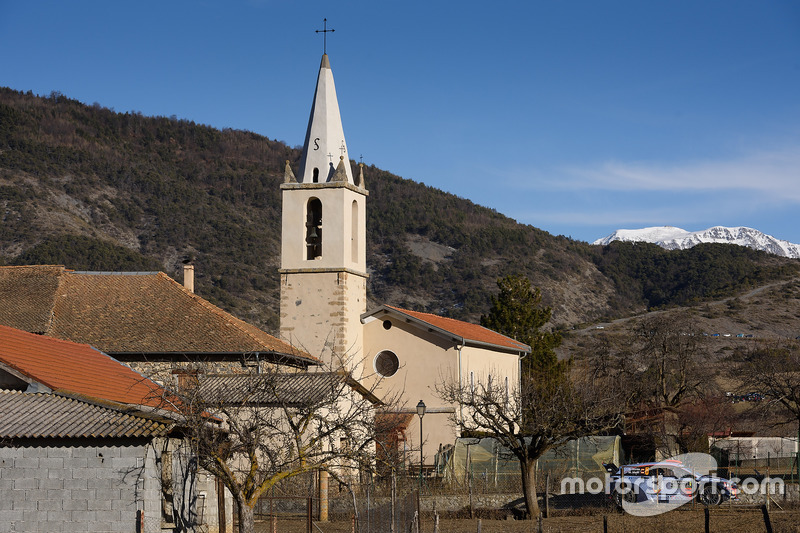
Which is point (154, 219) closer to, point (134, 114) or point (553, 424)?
point (134, 114)

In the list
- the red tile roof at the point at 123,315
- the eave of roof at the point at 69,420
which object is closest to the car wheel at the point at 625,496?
the red tile roof at the point at 123,315

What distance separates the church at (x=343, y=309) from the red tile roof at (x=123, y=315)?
87.1 inches

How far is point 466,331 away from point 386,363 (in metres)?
4.97

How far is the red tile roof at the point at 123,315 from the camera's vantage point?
34625mm

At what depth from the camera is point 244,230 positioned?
364ft

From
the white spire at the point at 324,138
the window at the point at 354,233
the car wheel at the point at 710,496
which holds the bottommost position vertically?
Result: the car wheel at the point at 710,496

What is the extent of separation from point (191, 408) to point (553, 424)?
11216 millimetres

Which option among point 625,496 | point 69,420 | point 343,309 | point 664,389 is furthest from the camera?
point 664,389

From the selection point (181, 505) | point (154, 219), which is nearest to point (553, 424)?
point (181, 505)

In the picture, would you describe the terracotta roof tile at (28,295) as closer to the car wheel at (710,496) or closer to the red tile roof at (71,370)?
the red tile roof at (71,370)

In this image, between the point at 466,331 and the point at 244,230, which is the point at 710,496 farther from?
the point at 244,230

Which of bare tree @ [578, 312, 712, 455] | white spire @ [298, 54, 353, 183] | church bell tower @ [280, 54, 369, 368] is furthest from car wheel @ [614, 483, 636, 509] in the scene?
white spire @ [298, 54, 353, 183]

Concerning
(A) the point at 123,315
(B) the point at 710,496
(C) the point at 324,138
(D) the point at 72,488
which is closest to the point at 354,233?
(C) the point at 324,138

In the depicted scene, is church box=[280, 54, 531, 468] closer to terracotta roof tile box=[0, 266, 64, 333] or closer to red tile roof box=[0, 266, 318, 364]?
red tile roof box=[0, 266, 318, 364]
